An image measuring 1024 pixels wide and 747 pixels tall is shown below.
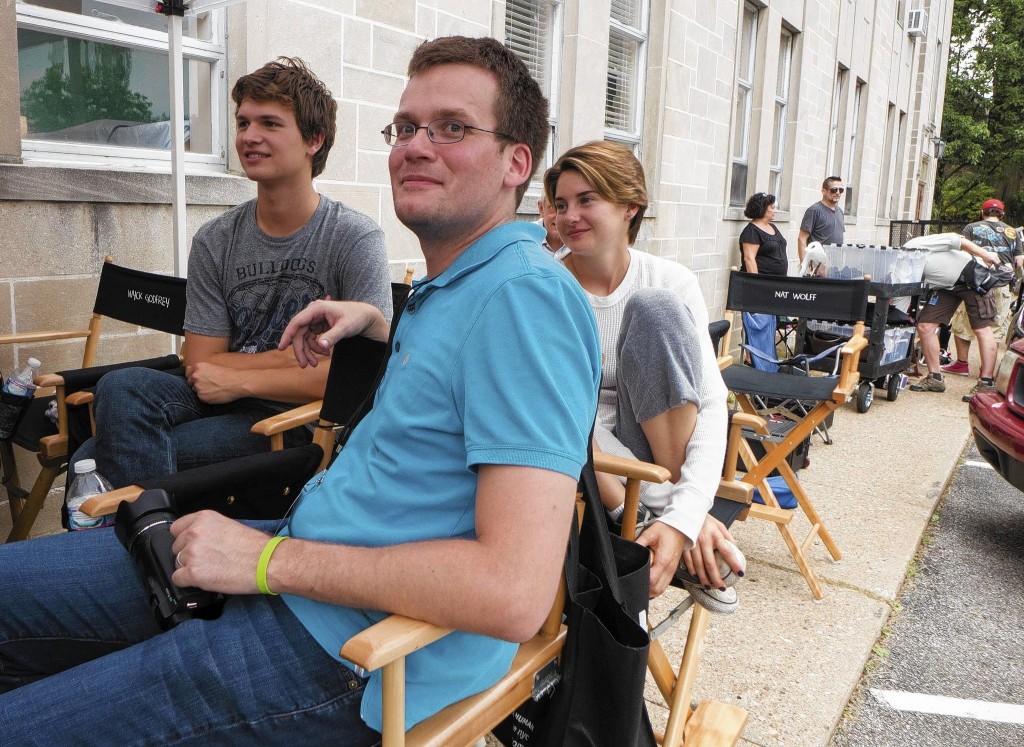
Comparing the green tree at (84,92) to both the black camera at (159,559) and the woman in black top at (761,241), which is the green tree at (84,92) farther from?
the woman in black top at (761,241)

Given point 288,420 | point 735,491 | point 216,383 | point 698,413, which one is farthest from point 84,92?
point 735,491

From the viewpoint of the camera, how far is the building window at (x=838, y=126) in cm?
1445

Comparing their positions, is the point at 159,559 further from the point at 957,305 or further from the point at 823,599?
the point at 957,305

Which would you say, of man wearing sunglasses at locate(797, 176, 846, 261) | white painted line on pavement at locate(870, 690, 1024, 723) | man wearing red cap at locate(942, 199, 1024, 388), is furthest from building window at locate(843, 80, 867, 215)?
white painted line on pavement at locate(870, 690, 1024, 723)

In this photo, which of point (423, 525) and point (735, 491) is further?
point (735, 491)

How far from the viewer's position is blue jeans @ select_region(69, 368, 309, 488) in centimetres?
246

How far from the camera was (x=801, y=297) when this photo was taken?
599 cm

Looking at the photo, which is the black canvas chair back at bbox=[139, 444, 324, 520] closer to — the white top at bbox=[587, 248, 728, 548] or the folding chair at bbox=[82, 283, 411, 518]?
the folding chair at bbox=[82, 283, 411, 518]

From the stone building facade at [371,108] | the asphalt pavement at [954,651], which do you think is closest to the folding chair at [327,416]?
the stone building facade at [371,108]

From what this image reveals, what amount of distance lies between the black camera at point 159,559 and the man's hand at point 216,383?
107cm

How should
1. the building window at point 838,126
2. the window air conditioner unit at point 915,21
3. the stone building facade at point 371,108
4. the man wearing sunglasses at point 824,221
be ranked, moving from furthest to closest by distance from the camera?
the window air conditioner unit at point 915,21 < the building window at point 838,126 < the man wearing sunglasses at point 824,221 < the stone building facade at point 371,108

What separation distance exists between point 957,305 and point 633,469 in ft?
26.0

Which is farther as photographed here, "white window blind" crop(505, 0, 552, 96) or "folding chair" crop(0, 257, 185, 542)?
"white window blind" crop(505, 0, 552, 96)

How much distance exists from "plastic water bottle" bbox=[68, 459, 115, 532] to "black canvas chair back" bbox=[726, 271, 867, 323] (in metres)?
4.73
